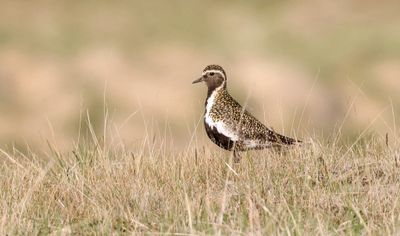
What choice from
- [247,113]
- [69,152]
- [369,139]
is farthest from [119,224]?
[247,113]

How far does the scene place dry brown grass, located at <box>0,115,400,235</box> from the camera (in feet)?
20.9

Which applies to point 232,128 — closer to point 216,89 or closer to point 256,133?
point 256,133

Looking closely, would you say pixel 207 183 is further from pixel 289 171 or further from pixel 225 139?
pixel 225 139

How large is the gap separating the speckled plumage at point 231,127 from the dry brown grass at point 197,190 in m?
0.99

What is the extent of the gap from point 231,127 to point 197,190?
2.36 m

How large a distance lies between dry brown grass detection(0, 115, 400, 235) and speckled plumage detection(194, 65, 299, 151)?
3.23ft

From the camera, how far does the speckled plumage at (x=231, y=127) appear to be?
9492 mm

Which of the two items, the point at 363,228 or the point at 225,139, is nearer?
the point at 363,228

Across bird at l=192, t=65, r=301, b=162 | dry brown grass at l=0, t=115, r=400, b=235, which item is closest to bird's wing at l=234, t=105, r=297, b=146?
bird at l=192, t=65, r=301, b=162

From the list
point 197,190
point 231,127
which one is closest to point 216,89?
point 231,127

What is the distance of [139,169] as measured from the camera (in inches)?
310

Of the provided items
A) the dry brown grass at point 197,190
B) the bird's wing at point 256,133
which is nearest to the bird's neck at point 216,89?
the bird's wing at point 256,133

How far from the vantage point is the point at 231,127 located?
954 centimetres

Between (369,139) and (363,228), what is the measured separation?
2322mm
